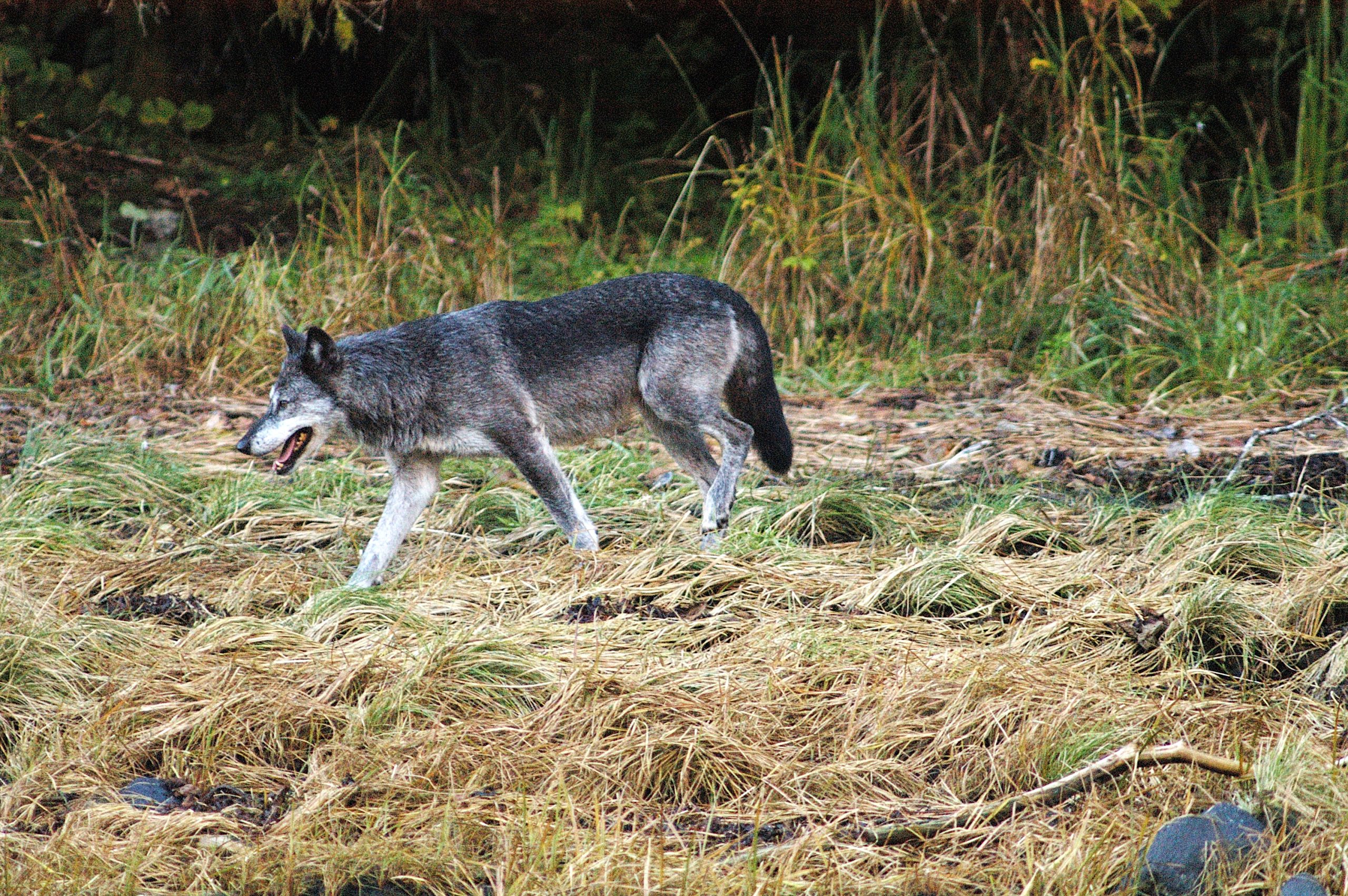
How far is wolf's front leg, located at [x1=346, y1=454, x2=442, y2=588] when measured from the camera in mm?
5219

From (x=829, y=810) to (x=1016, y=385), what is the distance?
4.81m

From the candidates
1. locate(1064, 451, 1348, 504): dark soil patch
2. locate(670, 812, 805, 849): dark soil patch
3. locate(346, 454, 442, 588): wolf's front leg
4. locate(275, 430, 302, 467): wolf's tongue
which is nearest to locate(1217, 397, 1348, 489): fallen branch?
locate(1064, 451, 1348, 504): dark soil patch

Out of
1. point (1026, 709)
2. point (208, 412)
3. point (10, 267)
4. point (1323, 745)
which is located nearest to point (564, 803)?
point (1026, 709)

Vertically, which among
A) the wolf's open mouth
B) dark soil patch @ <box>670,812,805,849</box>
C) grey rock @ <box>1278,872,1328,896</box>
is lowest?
the wolf's open mouth

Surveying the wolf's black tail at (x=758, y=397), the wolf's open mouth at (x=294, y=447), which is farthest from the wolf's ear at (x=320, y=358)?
the wolf's black tail at (x=758, y=397)

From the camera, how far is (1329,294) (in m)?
7.80

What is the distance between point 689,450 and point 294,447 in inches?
65.9

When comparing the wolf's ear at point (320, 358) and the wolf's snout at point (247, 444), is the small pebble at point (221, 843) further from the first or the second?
the wolf's ear at point (320, 358)

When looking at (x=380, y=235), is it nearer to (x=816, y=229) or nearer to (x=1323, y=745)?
(x=816, y=229)

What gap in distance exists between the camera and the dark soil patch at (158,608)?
4.70 m

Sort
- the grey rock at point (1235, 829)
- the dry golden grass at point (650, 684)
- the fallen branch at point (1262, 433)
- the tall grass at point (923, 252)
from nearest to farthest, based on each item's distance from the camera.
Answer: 1. the grey rock at point (1235, 829)
2. the dry golden grass at point (650, 684)
3. the fallen branch at point (1262, 433)
4. the tall grass at point (923, 252)

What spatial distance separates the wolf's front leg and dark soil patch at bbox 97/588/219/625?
0.58m

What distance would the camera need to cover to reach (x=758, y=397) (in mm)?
5984

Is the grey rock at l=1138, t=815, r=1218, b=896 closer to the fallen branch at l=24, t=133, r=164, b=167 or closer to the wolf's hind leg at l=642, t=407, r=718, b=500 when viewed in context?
the wolf's hind leg at l=642, t=407, r=718, b=500
